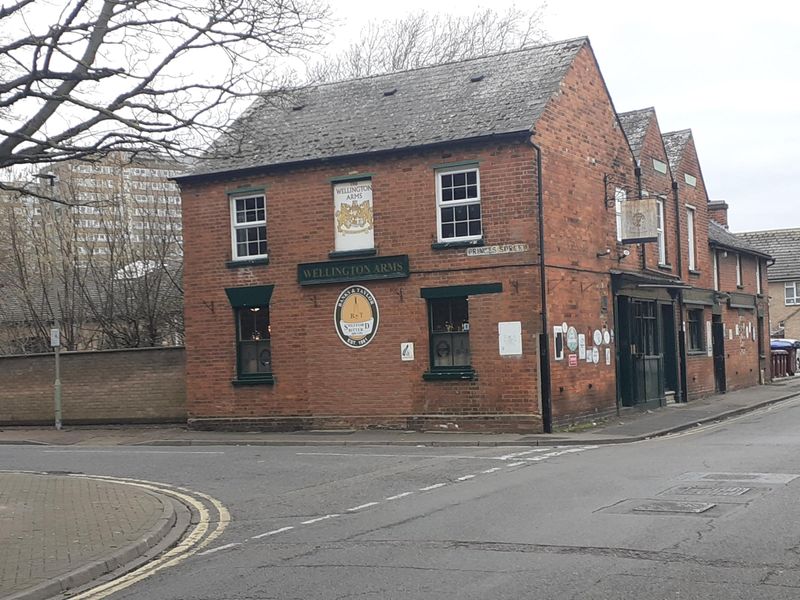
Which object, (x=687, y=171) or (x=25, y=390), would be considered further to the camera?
(x=687, y=171)

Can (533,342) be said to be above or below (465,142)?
below

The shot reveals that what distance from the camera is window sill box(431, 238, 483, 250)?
67.5 ft

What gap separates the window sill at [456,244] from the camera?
2057cm

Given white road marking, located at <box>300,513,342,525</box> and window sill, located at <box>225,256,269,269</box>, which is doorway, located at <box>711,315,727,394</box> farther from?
white road marking, located at <box>300,513,342,525</box>

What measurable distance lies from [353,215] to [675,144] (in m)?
13.0

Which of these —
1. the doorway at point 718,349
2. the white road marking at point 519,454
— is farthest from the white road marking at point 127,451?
the doorway at point 718,349

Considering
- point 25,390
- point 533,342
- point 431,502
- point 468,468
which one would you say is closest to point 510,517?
point 431,502

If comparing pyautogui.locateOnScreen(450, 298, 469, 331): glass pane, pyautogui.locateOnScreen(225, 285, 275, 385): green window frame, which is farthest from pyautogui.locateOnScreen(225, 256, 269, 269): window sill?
pyautogui.locateOnScreen(450, 298, 469, 331): glass pane

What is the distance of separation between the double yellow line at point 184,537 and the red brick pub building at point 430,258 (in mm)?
7609

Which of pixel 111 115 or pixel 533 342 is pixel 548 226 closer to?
pixel 533 342

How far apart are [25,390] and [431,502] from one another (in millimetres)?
19324

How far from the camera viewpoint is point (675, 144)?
2997cm

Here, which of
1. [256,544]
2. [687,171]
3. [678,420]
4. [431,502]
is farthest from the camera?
[687,171]

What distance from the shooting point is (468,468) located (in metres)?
14.8
